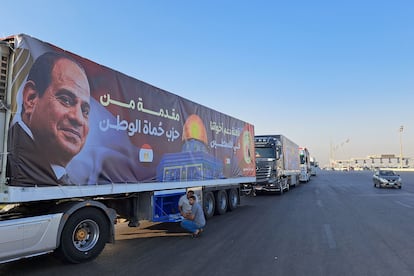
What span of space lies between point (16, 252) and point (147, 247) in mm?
2845

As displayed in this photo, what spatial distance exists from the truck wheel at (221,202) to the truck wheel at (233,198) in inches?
17.4

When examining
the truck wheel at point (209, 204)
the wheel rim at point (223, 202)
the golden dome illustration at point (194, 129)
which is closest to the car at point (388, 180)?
the wheel rim at point (223, 202)

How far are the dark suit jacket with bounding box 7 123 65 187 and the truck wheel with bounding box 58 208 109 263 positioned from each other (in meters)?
0.91

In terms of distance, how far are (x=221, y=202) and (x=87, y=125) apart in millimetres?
7417

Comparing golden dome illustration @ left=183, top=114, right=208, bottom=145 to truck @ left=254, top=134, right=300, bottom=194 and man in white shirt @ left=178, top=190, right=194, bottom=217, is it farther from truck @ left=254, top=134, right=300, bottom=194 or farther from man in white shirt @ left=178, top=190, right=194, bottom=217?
truck @ left=254, top=134, right=300, bottom=194

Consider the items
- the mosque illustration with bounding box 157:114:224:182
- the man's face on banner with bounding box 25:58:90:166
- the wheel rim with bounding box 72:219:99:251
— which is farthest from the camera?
the mosque illustration with bounding box 157:114:224:182

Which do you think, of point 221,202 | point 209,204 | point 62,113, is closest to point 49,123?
point 62,113

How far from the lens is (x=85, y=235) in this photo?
6.35 meters

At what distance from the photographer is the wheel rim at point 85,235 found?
617 centimetres

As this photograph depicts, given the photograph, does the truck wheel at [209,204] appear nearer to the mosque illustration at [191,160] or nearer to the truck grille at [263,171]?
the mosque illustration at [191,160]

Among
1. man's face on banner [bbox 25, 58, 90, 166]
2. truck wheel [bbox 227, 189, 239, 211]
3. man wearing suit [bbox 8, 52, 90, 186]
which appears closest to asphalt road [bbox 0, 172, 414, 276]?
man wearing suit [bbox 8, 52, 90, 186]

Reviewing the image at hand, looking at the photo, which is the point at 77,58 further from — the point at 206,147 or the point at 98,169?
the point at 206,147

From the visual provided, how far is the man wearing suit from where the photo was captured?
17.4 feet

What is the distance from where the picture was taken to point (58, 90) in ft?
19.4
